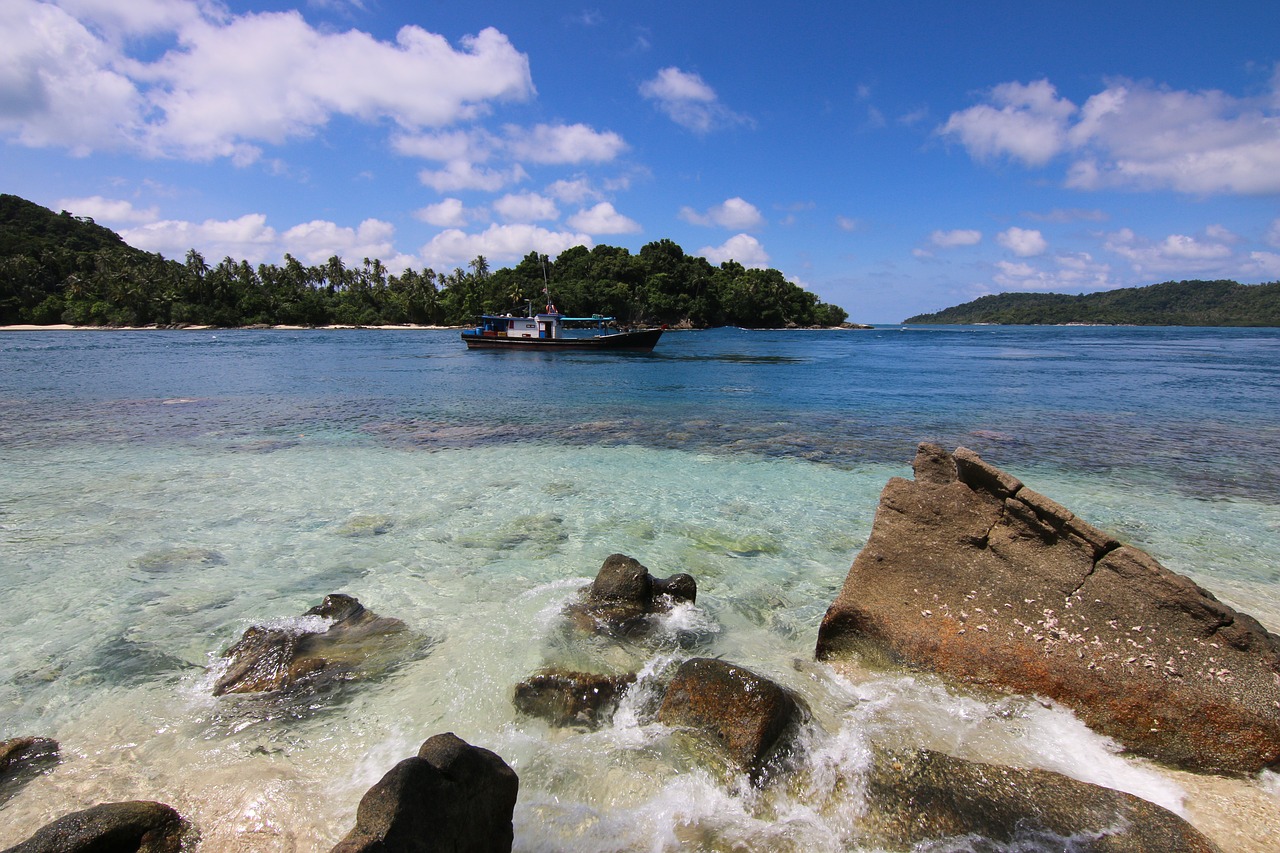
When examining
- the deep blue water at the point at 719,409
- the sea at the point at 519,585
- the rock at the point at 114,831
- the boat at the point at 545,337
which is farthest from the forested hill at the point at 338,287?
the rock at the point at 114,831

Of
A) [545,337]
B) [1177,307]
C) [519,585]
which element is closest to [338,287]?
[545,337]

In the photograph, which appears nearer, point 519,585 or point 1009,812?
point 1009,812

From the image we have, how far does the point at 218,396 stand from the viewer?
22797 millimetres

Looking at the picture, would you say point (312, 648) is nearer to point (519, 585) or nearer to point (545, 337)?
point (519, 585)

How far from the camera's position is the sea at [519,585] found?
11.2ft

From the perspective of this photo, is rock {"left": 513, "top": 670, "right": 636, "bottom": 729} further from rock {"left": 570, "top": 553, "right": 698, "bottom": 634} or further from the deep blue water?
the deep blue water

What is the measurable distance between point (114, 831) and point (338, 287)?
143332 mm

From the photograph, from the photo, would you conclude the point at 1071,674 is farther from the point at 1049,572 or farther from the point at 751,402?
the point at 751,402

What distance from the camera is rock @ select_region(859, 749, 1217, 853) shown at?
2.90 m

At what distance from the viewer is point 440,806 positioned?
8.87 ft

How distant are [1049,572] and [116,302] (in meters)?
126

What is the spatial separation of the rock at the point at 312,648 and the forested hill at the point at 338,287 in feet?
288

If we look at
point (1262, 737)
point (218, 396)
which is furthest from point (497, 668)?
point (218, 396)

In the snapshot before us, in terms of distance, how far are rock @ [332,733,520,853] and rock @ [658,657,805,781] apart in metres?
1.26
